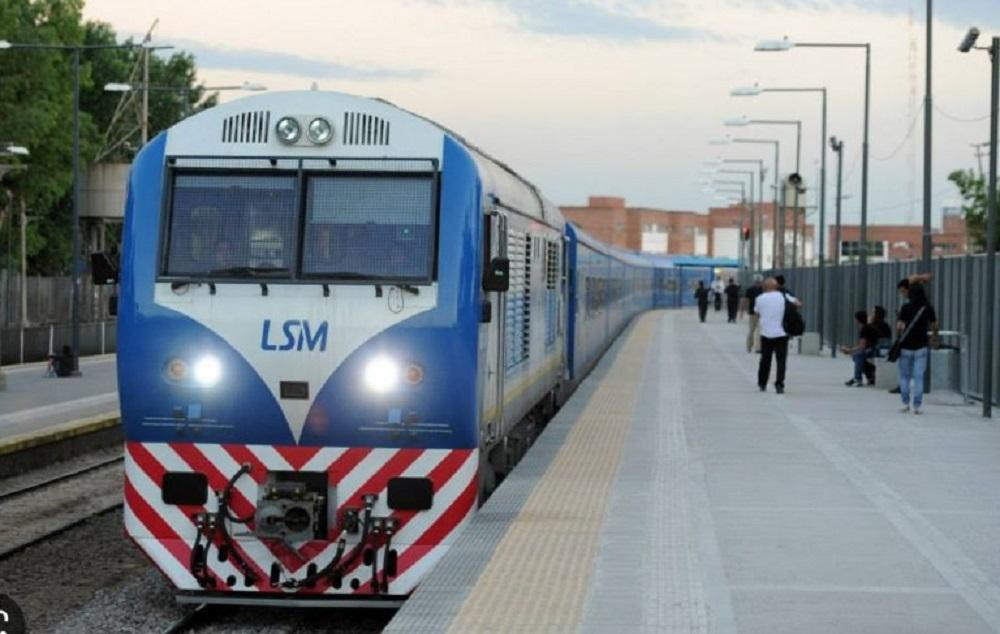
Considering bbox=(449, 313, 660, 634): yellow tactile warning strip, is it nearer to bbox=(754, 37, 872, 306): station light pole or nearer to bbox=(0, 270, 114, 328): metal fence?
bbox=(754, 37, 872, 306): station light pole

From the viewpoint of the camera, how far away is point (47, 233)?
7975cm

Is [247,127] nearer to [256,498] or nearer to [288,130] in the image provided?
[288,130]

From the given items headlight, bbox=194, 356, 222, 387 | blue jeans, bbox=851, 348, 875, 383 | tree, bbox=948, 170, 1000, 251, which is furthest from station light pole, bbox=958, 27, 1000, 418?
tree, bbox=948, 170, 1000, 251

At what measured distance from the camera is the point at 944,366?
29.5m

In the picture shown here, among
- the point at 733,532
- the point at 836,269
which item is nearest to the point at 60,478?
the point at 733,532

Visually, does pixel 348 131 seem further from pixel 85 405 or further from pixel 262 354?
pixel 85 405

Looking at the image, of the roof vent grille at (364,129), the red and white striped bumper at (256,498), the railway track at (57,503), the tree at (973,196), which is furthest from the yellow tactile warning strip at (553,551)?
the tree at (973,196)

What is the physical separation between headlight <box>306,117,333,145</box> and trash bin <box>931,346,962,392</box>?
59.1 ft

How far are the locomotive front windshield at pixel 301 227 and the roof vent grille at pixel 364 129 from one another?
229mm

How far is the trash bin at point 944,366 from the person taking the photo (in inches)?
1155

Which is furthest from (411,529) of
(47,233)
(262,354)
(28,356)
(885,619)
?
(47,233)

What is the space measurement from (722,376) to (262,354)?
77.3 ft

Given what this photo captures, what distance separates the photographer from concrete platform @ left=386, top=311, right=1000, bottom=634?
1020 cm

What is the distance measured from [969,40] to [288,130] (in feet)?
51.4
